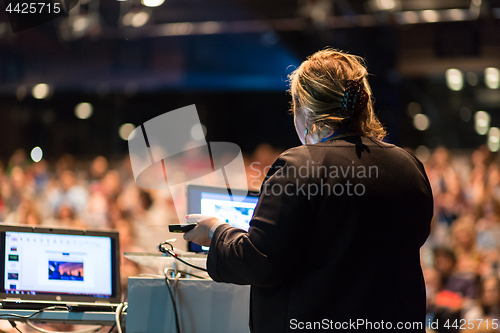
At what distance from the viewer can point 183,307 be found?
1.32 metres

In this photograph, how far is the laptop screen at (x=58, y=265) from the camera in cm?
157

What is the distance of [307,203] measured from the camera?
2.99 feet

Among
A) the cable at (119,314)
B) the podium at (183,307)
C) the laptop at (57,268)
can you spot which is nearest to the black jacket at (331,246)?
the podium at (183,307)

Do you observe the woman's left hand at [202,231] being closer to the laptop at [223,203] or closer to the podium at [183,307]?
the podium at [183,307]

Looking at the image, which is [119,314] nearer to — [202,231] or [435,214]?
[202,231]

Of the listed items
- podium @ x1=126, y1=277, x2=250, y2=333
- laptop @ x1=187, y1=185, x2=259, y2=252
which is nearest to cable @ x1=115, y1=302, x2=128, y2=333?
podium @ x1=126, y1=277, x2=250, y2=333

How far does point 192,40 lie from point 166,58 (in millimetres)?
684

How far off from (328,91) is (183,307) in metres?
0.75

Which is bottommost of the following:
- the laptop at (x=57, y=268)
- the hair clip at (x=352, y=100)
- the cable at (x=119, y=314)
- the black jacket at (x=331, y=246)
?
the cable at (x=119, y=314)

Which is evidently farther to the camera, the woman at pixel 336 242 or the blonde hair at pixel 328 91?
the blonde hair at pixel 328 91

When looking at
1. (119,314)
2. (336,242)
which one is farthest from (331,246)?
(119,314)

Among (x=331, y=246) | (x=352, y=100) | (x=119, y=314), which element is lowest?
(x=119, y=314)

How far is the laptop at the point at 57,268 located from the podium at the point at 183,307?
28 centimetres

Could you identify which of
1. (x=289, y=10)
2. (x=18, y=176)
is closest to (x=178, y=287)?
(x=289, y=10)
